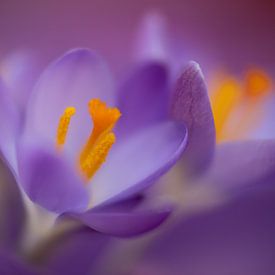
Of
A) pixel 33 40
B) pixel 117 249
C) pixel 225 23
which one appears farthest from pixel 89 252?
pixel 225 23

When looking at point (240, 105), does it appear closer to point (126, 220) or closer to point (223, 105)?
point (223, 105)

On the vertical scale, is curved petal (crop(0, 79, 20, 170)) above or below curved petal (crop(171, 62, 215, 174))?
below

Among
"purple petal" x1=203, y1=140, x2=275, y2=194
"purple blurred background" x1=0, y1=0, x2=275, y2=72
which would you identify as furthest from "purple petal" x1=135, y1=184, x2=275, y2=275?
"purple blurred background" x1=0, y1=0, x2=275, y2=72

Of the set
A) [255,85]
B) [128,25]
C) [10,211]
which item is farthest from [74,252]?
[128,25]

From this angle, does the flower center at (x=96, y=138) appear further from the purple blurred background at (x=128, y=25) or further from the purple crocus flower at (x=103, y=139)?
the purple blurred background at (x=128, y=25)

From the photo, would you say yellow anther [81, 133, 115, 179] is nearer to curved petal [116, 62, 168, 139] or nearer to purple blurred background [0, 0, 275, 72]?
curved petal [116, 62, 168, 139]

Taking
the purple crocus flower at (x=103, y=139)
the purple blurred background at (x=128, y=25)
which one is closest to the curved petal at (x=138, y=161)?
the purple crocus flower at (x=103, y=139)
